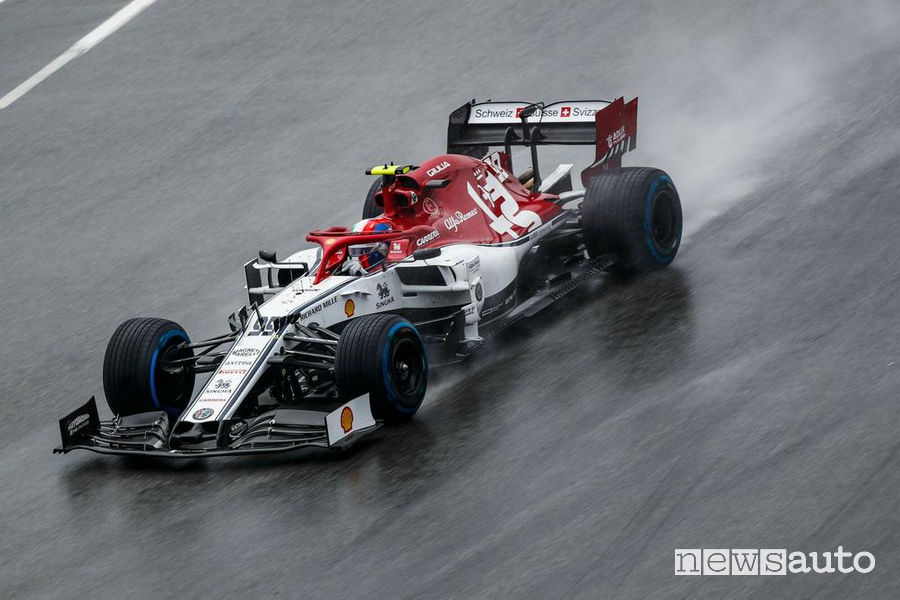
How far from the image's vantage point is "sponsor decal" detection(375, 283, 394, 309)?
11.6m

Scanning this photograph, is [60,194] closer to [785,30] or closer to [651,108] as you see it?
[651,108]

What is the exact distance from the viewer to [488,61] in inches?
781

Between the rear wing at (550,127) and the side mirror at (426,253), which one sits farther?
the rear wing at (550,127)

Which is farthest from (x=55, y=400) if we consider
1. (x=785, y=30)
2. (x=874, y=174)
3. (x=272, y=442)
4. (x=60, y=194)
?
(x=785, y=30)

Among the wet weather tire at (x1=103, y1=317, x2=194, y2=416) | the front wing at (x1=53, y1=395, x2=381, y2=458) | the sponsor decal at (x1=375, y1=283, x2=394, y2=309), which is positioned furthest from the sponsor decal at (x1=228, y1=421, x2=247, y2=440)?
the sponsor decal at (x1=375, y1=283, x2=394, y2=309)

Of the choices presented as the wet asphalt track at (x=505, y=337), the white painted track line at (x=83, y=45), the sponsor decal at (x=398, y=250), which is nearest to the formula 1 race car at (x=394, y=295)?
the sponsor decal at (x=398, y=250)

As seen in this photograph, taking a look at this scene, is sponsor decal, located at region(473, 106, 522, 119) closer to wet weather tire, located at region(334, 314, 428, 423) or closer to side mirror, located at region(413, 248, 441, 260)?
side mirror, located at region(413, 248, 441, 260)

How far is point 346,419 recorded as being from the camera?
1017cm

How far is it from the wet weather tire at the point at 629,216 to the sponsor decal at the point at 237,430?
4.03m

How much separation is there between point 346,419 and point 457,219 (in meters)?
3.01

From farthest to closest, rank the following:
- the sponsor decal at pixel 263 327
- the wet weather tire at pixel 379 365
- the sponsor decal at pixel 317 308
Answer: the sponsor decal at pixel 317 308
the sponsor decal at pixel 263 327
the wet weather tire at pixel 379 365

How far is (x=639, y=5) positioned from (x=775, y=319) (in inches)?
399

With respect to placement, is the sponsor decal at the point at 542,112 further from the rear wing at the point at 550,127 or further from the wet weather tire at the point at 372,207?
the wet weather tire at the point at 372,207

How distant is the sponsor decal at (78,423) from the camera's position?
10.8 metres
